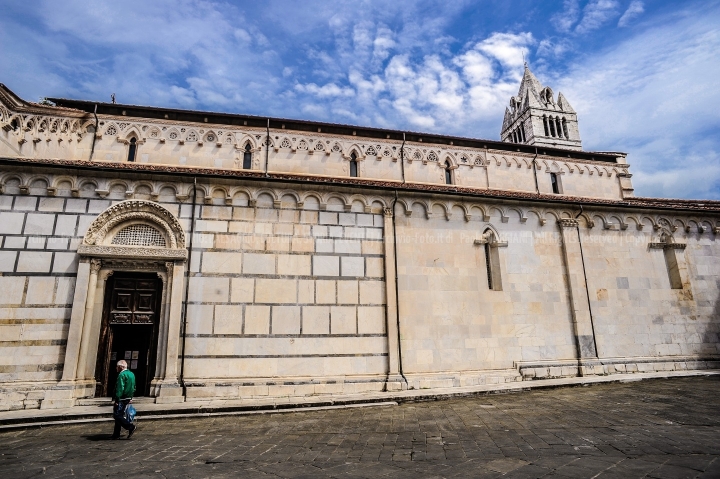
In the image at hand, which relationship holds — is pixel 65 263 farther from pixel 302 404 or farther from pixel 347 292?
pixel 347 292

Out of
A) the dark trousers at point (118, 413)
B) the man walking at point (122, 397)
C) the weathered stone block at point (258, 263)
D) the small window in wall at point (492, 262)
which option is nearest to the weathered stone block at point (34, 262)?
the man walking at point (122, 397)

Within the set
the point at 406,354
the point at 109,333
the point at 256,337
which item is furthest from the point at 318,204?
the point at 109,333

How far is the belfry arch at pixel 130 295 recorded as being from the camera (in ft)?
30.4

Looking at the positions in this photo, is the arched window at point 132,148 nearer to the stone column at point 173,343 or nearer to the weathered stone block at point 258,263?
the stone column at point 173,343

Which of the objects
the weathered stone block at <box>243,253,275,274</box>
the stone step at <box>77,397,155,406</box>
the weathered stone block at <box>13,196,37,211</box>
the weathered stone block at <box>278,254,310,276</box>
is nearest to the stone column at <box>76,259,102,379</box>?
the stone step at <box>77,397,155,406</box>

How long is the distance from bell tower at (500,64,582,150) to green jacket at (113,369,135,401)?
4340 cm

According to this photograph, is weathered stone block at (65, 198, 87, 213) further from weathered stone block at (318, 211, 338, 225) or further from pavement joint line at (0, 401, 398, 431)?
weathered stone block at (318, 211, 338, 225)

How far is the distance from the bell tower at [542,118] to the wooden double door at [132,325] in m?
41.3

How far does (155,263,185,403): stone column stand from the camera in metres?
9.19

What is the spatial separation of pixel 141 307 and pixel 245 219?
3.42m

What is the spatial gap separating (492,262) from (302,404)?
7.04 metres

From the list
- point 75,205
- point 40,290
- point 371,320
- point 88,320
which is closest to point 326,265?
point 371,320

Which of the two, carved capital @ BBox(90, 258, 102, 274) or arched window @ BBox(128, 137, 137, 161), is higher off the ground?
arched window @ BBox(128, 137, 137, 161)

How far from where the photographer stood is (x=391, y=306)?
10.9 metres
